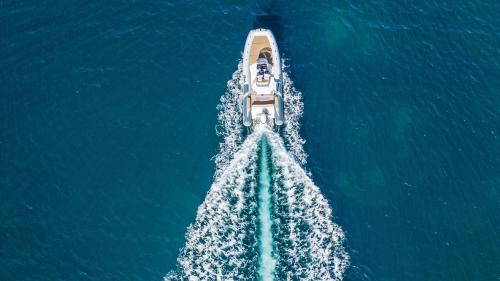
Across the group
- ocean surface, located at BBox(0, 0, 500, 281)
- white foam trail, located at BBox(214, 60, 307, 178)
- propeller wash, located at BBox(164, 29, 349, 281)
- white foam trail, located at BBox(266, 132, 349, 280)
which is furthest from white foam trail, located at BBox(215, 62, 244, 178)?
white foam trail, located at BBox(266, 132, 349, 280)

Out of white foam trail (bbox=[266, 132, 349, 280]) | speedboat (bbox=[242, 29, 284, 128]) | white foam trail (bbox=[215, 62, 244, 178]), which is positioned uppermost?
speedboat (bbox=[242, 29, 284, 128])

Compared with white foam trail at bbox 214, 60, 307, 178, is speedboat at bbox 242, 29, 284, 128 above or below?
above

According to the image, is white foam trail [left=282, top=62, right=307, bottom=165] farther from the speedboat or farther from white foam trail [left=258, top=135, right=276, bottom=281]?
white foam trail [left=258, top=135, right=276, bottom=281]

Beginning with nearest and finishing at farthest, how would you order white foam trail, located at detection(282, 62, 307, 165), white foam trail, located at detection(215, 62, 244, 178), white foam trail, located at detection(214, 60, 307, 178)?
white foam trail, located at detection(215, 62, 244, 178) < white foam trail, located at detection(214, 60, 307, 178) < white foam trail, located at detection(282, 62, 307, 165)

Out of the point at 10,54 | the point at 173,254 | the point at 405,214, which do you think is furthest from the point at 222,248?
the point at 10,54

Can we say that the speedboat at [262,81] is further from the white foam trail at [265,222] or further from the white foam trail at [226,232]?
the white foam trail at [226,232]

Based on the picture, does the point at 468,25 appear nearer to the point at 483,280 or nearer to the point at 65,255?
the point at 483,280

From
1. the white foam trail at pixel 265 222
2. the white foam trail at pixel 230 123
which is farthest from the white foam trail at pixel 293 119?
the white foam trail at pixel 230 123

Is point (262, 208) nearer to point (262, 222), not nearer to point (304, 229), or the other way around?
point (262, 222)
